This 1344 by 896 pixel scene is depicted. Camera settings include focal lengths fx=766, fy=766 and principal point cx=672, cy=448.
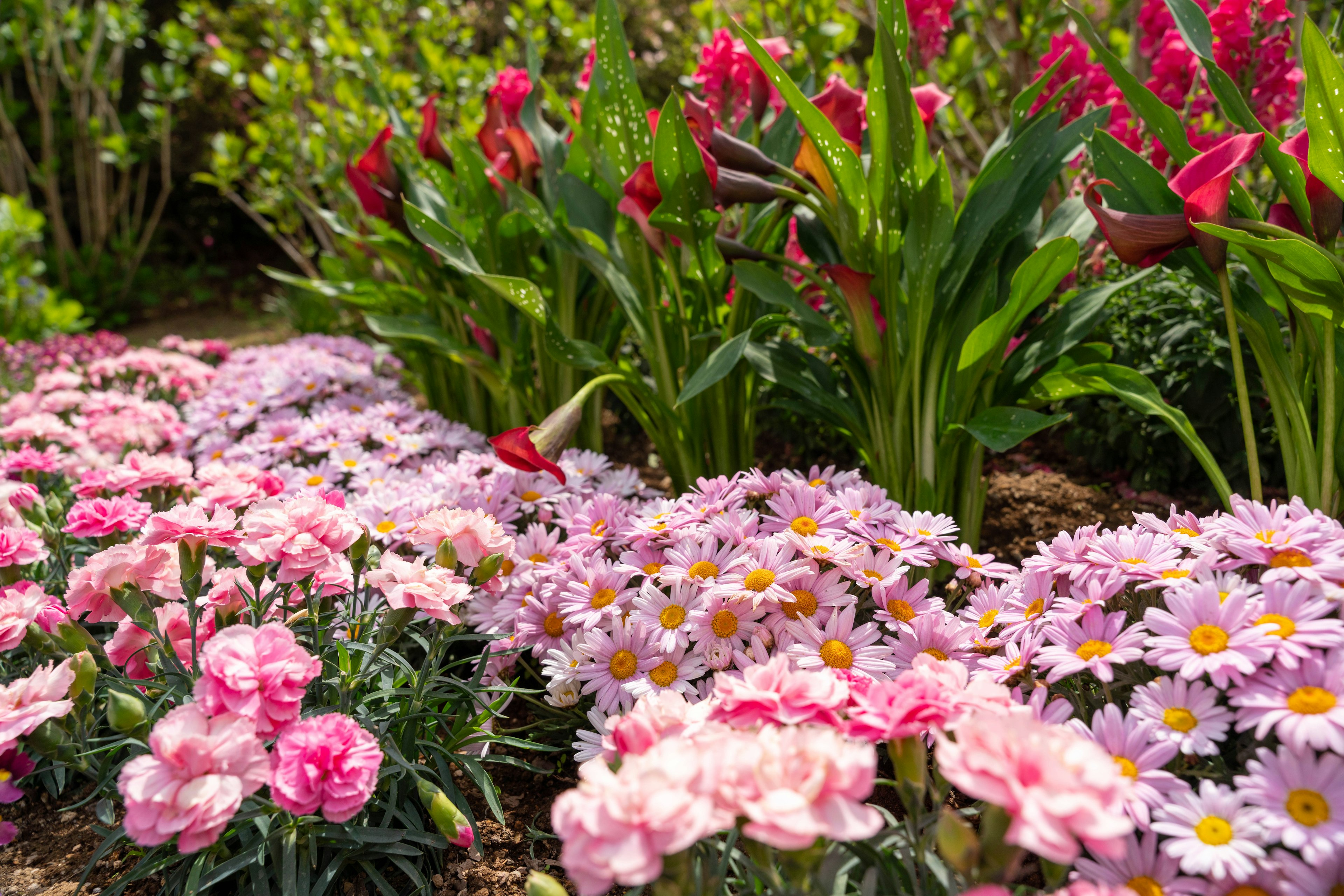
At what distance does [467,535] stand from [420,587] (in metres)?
0.17

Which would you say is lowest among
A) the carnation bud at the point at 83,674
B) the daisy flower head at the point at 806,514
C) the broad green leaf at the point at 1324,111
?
the carnation bud at the point at 83,674

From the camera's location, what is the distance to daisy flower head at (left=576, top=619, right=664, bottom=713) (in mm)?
1082

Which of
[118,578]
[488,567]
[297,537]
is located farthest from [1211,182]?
[118,578]

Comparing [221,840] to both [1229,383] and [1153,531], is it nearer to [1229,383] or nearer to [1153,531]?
[1153,531]

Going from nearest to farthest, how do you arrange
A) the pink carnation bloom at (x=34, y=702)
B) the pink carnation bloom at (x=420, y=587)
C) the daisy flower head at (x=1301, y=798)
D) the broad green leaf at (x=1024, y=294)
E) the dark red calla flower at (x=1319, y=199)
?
Result: the daisy flower head at (x=1301, y=798) → the pink carnation bloom at (x=34, y=702) → the pink carnation bloom at (x=420, y=587) → the dark red calla flower at (x=1319, y=199) → the broad green leaf at (x=1024, y=294)

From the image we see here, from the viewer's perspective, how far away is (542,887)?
686 millimetres

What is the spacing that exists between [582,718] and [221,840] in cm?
50

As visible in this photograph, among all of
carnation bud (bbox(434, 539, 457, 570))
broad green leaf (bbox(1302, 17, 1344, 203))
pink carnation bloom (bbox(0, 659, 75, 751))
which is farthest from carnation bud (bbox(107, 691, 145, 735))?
broad green leaf (bbox(1302, 17, 1344, 203))

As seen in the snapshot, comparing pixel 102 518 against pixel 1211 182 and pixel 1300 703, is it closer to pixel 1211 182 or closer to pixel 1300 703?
pixel 1300 703

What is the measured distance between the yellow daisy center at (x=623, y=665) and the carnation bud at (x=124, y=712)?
0.57 meters

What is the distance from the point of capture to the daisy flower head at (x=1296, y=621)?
74 centimetres

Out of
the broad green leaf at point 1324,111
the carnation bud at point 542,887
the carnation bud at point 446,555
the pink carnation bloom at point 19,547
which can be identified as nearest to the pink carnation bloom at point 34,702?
the pink carnation bloom at point 19,547

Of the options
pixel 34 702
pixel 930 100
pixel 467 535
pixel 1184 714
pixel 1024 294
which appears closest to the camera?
pixel 1184 714

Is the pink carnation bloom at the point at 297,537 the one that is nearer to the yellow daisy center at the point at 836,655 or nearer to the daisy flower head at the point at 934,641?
the yellow daisy center at the point at 836,655
